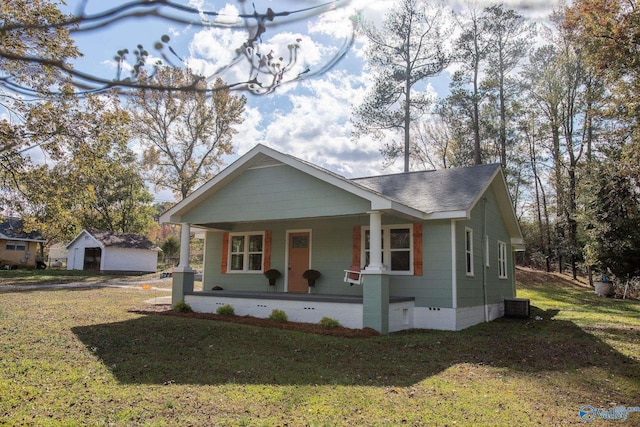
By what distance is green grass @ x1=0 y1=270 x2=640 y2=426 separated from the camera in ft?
15.1

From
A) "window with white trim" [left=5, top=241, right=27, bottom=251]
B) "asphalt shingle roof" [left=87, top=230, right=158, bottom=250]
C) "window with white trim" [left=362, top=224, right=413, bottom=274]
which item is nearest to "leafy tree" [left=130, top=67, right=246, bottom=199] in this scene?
"asphalt shingle roof" [left=87, top=230, right=158, bottom=250]

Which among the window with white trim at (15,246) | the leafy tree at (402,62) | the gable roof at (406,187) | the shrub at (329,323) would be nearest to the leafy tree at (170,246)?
the window with white trim at (15,246)

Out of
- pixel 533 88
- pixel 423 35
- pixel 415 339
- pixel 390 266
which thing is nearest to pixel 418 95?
pixel 423 35

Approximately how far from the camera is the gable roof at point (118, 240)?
1326 inches

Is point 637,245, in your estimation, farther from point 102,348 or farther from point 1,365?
point 1,365

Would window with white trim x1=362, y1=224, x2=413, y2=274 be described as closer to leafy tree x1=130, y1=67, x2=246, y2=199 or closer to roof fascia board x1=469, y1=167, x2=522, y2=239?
roof fascia board x1=469, y1=167, x2=522, y2=239

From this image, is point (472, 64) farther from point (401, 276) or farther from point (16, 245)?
point (16, 245)

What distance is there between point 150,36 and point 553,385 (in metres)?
6.27

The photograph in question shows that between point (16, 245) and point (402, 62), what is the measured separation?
3281 centimetres

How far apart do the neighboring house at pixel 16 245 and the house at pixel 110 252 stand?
333cm

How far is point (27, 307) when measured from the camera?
1148 cm

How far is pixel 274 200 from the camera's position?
11328 mm

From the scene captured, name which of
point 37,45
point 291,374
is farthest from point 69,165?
point 291,374

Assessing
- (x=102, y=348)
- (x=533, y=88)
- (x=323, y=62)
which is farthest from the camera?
(x=533, y=88)
